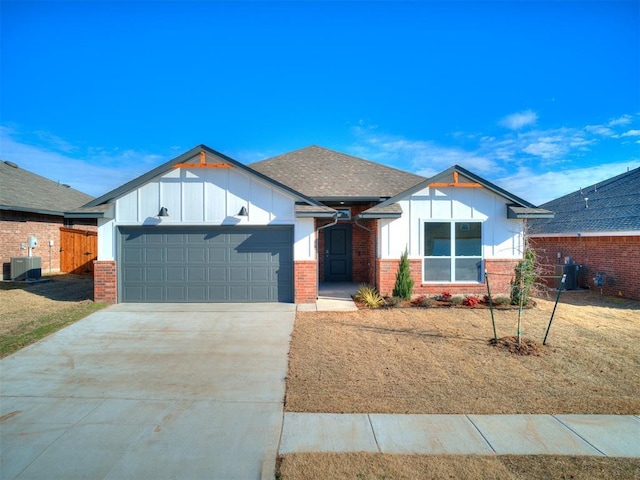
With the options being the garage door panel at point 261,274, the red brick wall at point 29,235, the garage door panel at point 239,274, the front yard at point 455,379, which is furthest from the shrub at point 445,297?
the red brick wall at point 29,235

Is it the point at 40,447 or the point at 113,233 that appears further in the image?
the point at 113,233

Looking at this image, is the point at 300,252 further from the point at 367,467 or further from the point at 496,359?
the point at 367,467

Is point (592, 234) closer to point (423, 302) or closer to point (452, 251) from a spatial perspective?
point (452, 251)

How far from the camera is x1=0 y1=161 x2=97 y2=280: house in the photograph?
1507cm

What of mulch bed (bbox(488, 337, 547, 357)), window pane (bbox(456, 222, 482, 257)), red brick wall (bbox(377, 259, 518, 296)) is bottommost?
mulch bed (bbox(488, 337, 547, 357))

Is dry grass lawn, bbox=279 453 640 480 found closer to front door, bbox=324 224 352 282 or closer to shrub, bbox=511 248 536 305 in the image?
shrub, bbox=511 248 536 305

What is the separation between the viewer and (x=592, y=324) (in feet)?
29.0

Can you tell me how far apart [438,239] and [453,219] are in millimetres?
775

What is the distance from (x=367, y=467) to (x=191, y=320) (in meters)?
6.51

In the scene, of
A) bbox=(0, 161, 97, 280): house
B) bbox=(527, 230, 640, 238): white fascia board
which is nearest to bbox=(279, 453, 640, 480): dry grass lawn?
bbox=(527, 230, 640, 238): white fascia board

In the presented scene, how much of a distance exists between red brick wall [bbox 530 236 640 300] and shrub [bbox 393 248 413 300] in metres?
4.33

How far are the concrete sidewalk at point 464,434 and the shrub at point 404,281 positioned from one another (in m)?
6.66

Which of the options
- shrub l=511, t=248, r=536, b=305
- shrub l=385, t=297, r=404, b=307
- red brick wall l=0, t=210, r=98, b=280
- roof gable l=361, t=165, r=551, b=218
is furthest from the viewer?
red brick wall l=0, t=210, r=98, b=280

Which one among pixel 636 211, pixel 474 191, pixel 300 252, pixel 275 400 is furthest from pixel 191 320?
pixel 636 211
